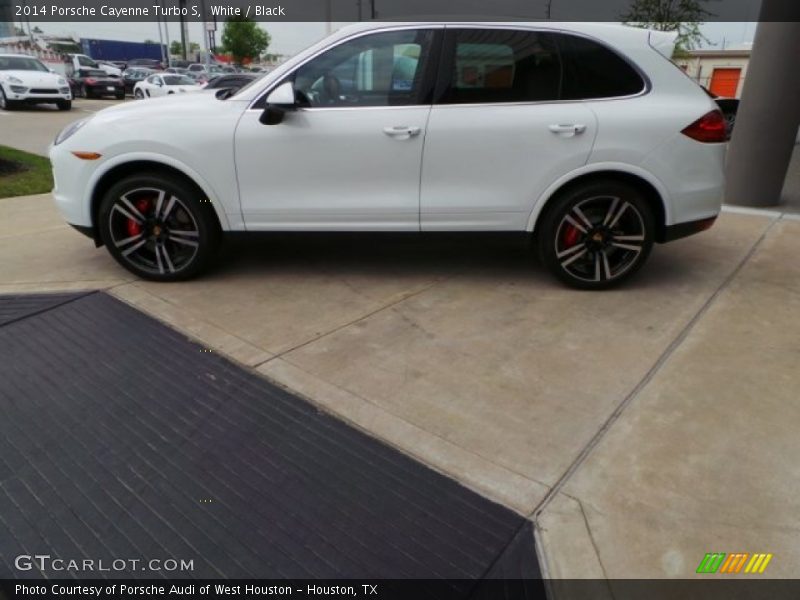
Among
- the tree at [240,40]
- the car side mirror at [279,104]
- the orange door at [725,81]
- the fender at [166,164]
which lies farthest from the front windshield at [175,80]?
the tree at [240,40]

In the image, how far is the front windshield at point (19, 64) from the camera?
742 inches

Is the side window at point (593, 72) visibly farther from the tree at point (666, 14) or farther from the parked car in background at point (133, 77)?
the parked car in background at point (133, 77)

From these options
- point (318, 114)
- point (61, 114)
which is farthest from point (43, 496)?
point (61, 114)

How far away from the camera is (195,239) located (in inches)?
160

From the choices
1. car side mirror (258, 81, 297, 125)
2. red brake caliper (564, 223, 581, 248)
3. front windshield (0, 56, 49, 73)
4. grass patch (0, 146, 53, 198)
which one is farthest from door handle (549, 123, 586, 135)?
front windshield (0, 56, 49, 73)

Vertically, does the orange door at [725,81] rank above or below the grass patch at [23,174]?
above

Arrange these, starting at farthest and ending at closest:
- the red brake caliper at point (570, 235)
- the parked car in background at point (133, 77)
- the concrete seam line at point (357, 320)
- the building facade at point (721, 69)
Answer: the building facade at point (721, 69) < the parked car in background at point (133, 77) < the red brake caliper at point (570, 235) < the concrete seam line at point (357, 320)

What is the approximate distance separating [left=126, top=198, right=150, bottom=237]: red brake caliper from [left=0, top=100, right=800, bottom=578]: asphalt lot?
1.30ft

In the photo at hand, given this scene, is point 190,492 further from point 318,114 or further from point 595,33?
point 595,33

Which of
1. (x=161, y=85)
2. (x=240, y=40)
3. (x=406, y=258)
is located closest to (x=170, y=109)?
(x=406, y=258)

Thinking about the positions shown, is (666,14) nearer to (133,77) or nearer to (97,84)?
(97,84)

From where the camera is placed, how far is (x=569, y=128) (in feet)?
12.4

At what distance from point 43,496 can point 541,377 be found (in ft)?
7.61

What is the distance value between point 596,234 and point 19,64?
22.0 m
